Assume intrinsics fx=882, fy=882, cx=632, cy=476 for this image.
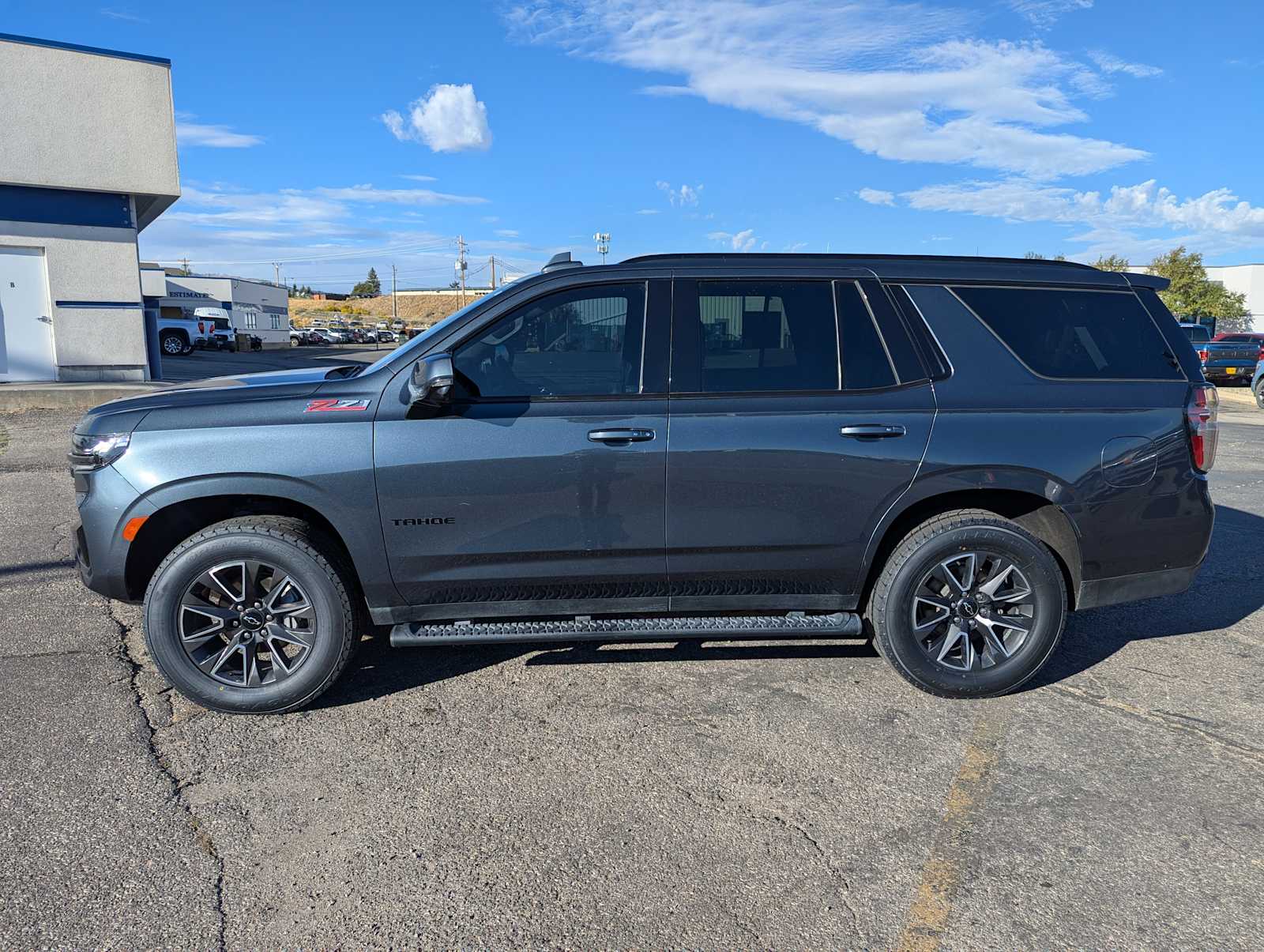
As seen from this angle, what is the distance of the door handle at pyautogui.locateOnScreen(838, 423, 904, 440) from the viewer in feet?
12.4

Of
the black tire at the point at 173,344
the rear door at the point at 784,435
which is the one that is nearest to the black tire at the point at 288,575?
the rear door at the point at 784,435

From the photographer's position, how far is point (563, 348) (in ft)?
12.6

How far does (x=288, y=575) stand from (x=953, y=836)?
272cm

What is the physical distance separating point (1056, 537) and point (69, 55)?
18.9 metres

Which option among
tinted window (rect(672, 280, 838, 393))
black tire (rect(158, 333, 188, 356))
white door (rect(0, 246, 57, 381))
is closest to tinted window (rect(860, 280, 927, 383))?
tinted window (rect(672, 280, 838, 393))

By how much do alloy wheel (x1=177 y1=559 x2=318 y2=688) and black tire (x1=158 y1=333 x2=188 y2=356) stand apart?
1376 inches

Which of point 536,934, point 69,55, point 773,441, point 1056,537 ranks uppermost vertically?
point 69,55

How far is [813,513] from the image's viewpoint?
381cm

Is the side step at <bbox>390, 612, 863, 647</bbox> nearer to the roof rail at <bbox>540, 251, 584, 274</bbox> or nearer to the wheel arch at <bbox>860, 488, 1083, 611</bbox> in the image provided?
the wheel arch at <bbox>860, 488, 1083, 611</bbox>

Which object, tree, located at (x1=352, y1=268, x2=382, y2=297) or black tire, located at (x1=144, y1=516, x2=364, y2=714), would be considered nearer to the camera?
black tire, located at (x1=144, y1=516, x2=364, y2=714)

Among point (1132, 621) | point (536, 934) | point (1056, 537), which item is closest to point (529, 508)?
point (536, 934)

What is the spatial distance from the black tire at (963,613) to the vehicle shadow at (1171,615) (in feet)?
1.02

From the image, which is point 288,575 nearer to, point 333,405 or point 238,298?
point 333,405

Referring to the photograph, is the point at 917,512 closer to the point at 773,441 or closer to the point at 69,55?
the point at 773,441
